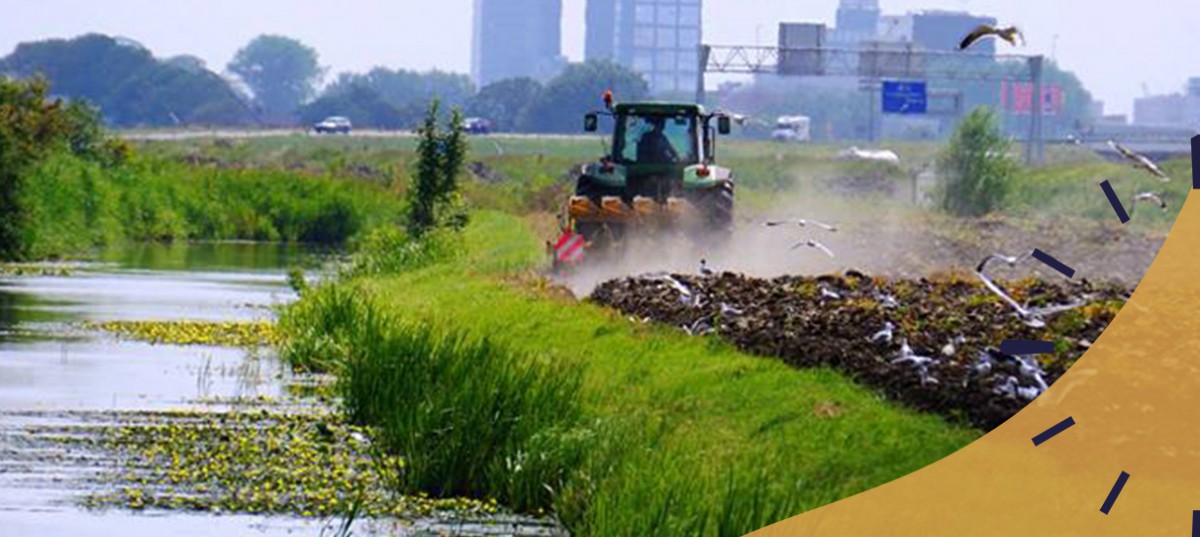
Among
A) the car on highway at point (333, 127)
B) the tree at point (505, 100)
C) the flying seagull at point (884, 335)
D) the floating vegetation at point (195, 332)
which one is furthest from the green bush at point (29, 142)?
the car on highway at point (333, 127)

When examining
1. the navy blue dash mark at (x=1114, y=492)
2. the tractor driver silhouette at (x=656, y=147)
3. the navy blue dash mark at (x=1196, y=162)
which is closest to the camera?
the navy blue dash mark at (x=1196, y=162)

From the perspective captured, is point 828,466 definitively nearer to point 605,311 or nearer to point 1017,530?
point 1017,530

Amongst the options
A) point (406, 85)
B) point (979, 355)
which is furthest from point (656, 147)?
point (406, 85)

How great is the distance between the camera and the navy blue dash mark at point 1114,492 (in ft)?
47.6

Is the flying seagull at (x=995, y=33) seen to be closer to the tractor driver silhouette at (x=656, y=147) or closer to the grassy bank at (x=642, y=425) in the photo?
A: the grassy bank at (x=642, y=425)

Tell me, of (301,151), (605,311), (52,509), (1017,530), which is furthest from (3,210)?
(301,151)

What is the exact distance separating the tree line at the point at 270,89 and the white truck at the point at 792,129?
385 inches

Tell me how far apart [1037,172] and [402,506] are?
214 feet

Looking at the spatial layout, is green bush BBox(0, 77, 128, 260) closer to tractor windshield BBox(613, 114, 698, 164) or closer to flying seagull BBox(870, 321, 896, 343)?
tractor windshield BBox(613, 114, 698, 164)

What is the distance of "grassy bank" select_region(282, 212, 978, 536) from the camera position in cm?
1423

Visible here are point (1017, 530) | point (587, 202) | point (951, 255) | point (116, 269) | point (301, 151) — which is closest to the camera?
point (1017, 530)

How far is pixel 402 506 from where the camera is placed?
17.6m

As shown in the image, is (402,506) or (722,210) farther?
(722,210)
